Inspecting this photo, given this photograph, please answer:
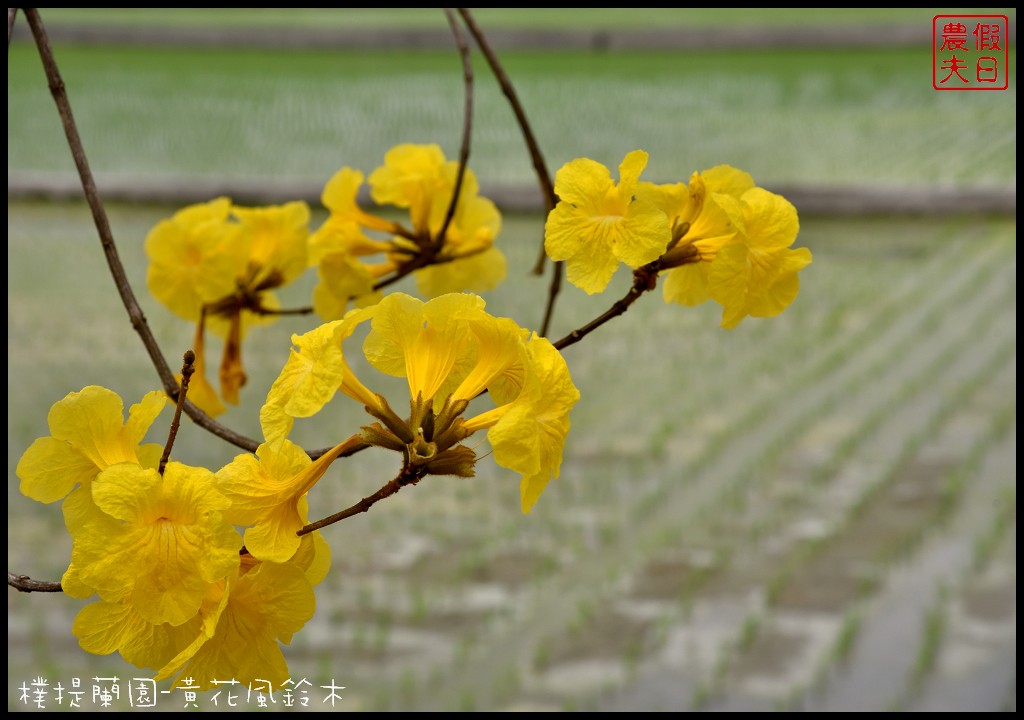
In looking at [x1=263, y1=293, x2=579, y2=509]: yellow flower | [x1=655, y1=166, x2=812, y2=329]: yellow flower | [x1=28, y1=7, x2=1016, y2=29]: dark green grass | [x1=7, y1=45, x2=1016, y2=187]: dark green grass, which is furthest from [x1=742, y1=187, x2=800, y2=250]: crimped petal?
[x1=28, y1=7, x2=1016, y2=29]: dark green grass

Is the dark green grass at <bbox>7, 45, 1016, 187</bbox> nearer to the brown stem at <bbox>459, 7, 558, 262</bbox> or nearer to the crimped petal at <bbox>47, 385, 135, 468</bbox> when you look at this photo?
the brown stem at <bbox>459, 7, 558, 262</bbox>

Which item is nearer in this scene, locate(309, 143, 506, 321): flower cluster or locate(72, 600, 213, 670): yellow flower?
locate(72, 600, 213, 670): yellow flower

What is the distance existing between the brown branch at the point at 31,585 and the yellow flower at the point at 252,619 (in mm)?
38

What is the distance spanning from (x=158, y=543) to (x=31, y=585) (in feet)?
0.15

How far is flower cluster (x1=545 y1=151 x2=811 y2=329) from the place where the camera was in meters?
0.37

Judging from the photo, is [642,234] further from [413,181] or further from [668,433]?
[668,433]

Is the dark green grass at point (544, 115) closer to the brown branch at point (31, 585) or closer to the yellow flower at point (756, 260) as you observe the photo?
the yellow flower at point (756, 260)

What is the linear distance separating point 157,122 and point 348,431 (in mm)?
2888

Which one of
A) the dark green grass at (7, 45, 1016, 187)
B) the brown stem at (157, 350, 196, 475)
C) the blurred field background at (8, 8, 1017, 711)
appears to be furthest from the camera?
the dark green grass at (7, 45, 1016, 187)

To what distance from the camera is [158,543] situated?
1.02 ft

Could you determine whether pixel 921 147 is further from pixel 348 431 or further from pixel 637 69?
pixel 348 431

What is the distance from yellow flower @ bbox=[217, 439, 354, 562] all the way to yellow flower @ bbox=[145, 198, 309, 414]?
20 cm

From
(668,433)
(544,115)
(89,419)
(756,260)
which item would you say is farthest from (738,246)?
(544,115)

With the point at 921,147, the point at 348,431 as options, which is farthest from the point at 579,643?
the point at 921,147
